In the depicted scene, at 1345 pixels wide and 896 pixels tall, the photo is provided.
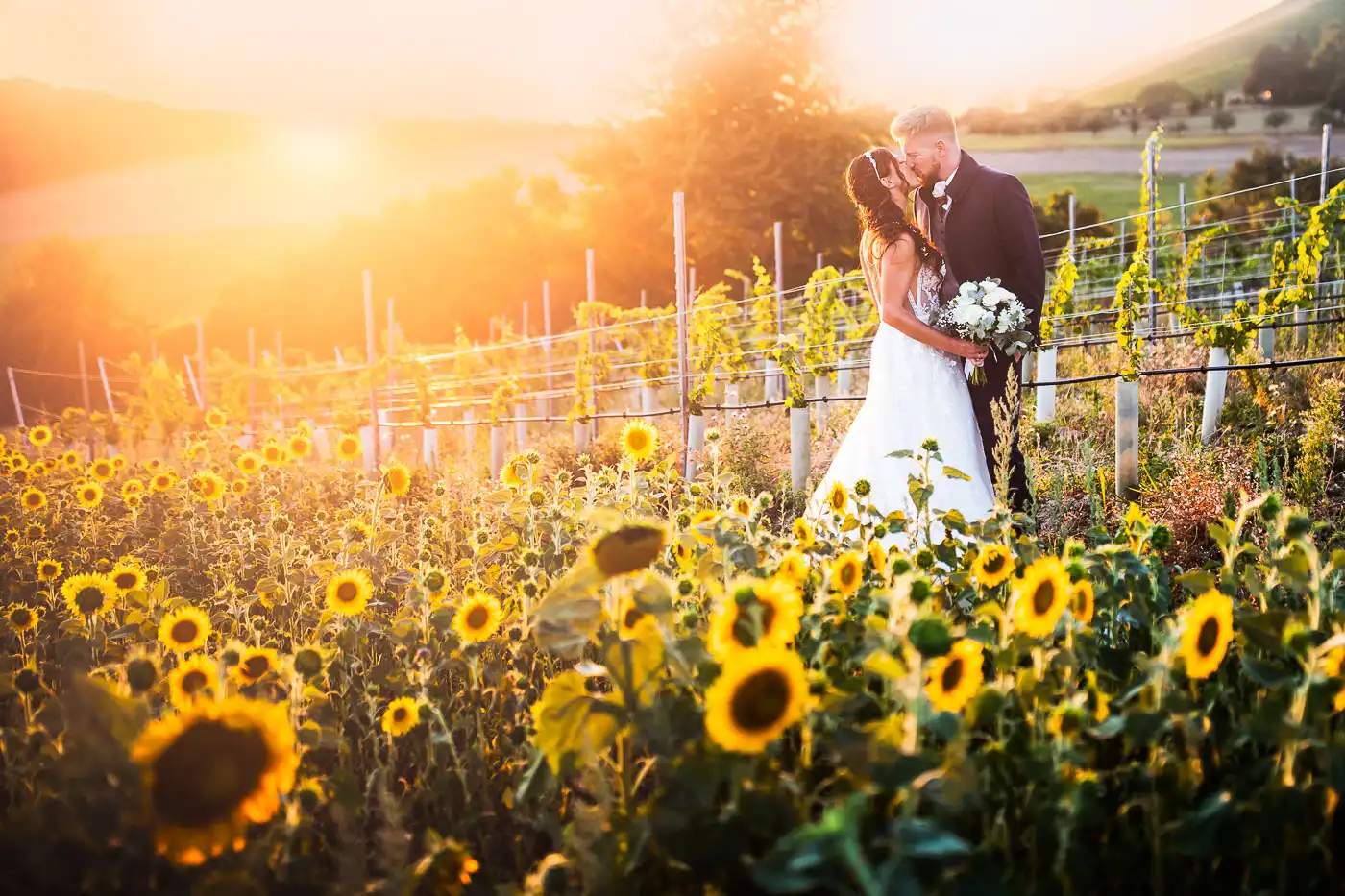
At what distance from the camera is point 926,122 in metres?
3.85

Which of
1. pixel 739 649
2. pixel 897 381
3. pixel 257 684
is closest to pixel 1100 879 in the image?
pixel 739 649

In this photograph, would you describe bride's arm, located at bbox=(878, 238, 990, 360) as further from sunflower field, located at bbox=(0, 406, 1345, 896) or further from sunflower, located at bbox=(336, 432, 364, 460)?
sunflower, located at bbox=(336, 432, 364, 460)

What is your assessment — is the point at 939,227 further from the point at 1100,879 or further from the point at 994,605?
the point at 1100,879

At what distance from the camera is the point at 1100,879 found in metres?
1.37

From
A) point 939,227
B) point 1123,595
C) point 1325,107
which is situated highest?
point 1325,107

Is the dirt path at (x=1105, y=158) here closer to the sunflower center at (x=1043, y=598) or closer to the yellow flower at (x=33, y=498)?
the yellow flower at (x=33, y=498)

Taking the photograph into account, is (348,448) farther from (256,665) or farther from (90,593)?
(256,665)

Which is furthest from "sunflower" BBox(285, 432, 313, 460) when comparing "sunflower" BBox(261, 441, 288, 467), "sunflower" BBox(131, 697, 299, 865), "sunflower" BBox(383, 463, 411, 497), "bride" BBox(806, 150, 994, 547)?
"sunflower" BBox(131, 697, 299, 865)

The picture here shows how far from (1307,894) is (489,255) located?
3715cm

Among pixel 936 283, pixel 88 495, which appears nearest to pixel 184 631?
pixel 88 495

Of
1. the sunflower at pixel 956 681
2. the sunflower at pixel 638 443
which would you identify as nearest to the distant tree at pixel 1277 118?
the sunflower at pixel 638 443

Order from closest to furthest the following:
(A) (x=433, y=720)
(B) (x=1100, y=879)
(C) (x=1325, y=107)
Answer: (B) (x=1100, y=879) → (A) (x=433, y=720) → (C) (x=1325, y=107)

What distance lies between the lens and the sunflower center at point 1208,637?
138 cm

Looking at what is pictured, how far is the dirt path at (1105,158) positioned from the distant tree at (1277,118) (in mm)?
6405
